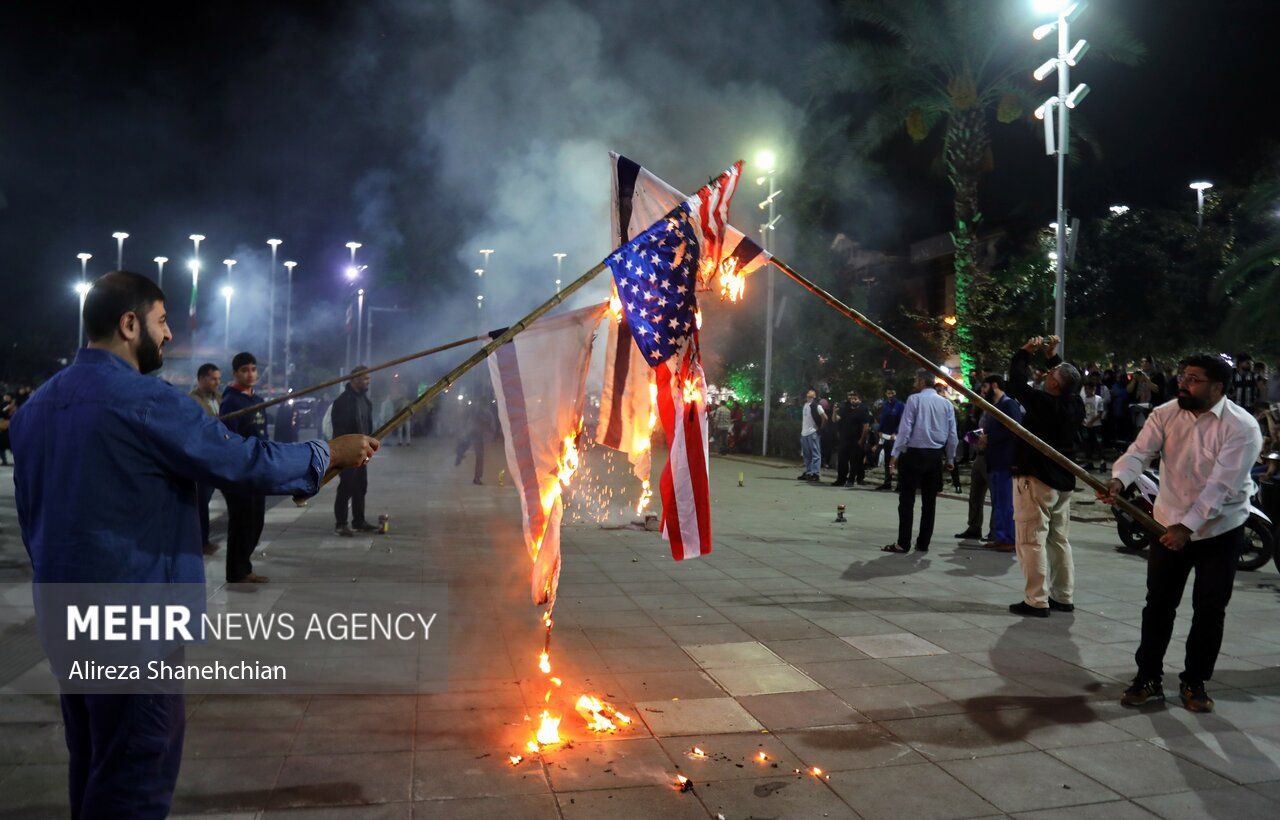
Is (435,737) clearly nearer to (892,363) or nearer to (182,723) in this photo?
(182,723)

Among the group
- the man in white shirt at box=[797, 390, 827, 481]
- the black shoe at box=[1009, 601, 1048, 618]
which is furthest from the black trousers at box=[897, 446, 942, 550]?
the man in white shirt at box=[797, 390, 827, 481]

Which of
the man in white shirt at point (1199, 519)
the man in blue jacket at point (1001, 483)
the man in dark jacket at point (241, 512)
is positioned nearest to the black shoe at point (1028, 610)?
the man in white shirt at point (1199, 519)

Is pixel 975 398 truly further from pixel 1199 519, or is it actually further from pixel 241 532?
pixel 241 532

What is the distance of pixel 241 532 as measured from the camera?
6660mm

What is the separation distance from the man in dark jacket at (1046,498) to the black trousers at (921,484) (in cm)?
208

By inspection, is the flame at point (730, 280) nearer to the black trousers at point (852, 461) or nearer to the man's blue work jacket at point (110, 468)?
the man's blue work jacket at point (110, 468)

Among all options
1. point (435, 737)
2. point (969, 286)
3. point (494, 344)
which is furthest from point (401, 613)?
point (969, 286)

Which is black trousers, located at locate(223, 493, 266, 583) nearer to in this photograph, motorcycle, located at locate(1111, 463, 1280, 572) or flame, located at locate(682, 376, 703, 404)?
flame, located at locate(682, 376, 703, 404)

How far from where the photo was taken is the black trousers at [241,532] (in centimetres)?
665

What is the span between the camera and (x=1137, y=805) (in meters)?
3.28

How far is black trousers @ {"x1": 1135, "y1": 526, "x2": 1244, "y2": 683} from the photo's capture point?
4340mm

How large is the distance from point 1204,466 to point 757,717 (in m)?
2.48

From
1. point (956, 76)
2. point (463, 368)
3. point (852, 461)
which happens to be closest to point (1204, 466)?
point (463, 368)

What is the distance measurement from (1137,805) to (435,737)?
274 centimetres
